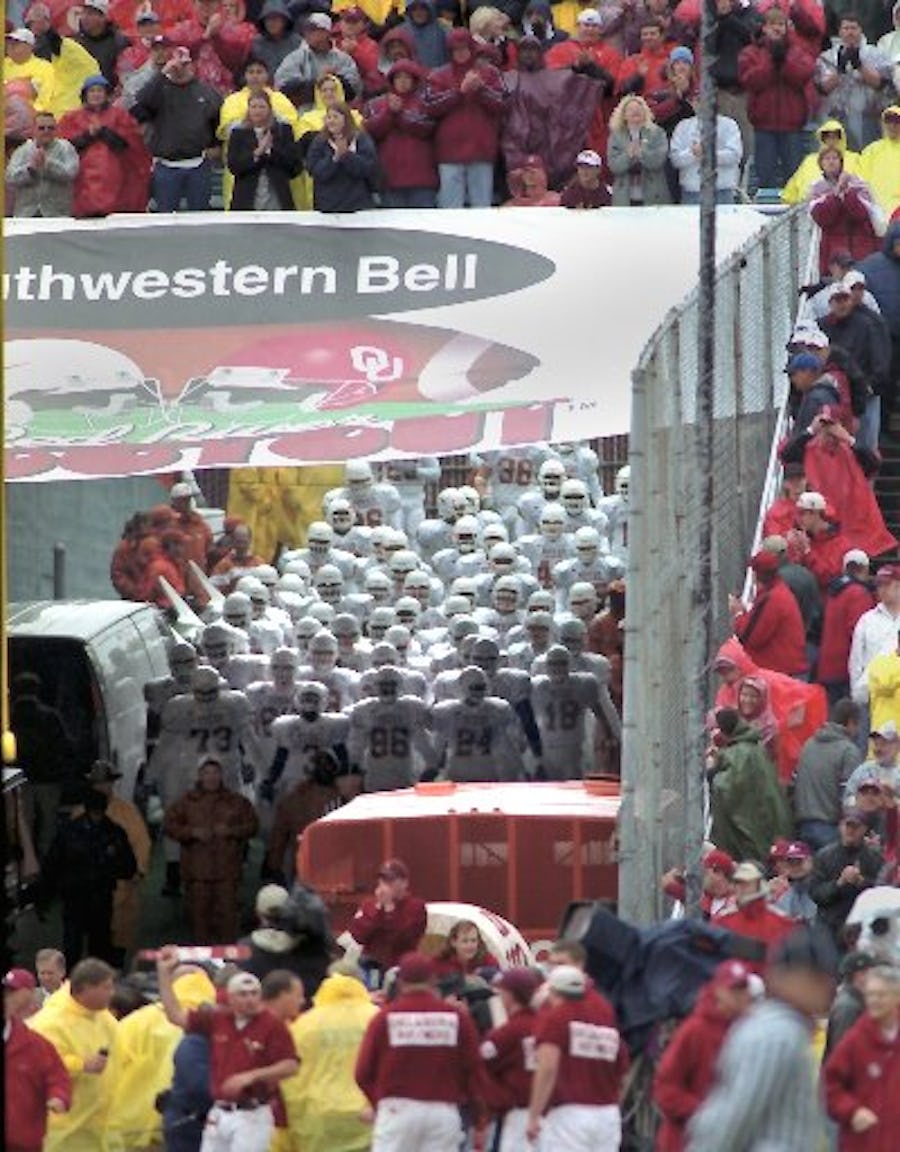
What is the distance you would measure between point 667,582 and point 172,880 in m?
8.49

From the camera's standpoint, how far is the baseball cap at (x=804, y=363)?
1177 inches

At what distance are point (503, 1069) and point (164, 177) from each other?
43.5 ft

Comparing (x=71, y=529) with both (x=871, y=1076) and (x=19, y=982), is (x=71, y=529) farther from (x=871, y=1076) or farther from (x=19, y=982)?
(x=871, y=1076)

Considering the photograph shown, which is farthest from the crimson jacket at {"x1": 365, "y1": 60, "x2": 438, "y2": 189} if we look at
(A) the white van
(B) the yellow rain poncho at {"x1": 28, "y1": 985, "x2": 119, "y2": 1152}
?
(B) the yellow rain poncho at {"x1": 28, "y1": 985, "x2": 119, "y2": 1152}

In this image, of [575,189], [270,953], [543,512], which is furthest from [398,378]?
[270,953]

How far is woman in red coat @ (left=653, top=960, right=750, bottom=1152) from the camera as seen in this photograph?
1989 centimetres

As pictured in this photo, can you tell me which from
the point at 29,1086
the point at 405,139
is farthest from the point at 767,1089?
the point at 405,139

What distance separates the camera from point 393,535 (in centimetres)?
3856

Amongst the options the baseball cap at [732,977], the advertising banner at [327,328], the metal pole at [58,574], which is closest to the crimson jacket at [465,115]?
the advertising banner at [327,328]

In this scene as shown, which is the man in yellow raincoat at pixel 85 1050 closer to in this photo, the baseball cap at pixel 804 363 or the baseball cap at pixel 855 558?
the baseball cap at pixel 855 558

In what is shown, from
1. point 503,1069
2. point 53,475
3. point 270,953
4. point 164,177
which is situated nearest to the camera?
point 503,1069

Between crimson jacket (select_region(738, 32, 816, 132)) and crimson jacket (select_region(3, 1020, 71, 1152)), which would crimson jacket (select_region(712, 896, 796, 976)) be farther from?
crimson jacket (select_region(738, 32, 816, 132))

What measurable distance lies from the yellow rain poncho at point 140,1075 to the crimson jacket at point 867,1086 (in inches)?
147

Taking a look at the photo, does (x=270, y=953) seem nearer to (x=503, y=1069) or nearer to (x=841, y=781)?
(x=503, y=1069)
